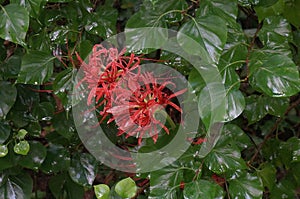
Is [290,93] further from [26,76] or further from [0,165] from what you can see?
[0,165]

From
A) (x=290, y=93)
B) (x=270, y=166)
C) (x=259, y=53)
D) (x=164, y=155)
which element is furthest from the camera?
(x=270, y=166)

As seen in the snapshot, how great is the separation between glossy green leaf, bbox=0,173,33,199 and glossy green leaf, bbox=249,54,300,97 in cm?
73

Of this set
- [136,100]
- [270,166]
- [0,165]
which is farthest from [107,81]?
[270,166]

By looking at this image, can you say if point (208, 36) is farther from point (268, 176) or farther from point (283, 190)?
point (283, 190)

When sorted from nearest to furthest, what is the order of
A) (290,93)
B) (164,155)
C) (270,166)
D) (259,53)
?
(290,93), (259,53), (164,155), (270,166)

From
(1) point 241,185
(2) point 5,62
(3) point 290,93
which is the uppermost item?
(3) point 290,93

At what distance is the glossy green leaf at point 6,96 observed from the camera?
1.12m

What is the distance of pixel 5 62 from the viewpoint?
3.78 ft

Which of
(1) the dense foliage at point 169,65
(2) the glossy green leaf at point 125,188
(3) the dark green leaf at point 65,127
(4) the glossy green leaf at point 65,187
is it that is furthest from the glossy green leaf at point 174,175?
(4) the glossy green leaf at point 65,187

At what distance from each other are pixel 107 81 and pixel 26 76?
250mm

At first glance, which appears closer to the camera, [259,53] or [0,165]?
[259,53]

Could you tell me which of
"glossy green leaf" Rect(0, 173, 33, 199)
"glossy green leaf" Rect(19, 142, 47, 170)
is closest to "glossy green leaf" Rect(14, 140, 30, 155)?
"glossy green leaf" Rect(19, 142, 47, 170)

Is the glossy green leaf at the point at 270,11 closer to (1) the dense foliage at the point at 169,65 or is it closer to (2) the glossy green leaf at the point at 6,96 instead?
(1) the dense foliage at the point at 169,65

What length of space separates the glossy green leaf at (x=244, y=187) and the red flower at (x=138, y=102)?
8.7 inches
